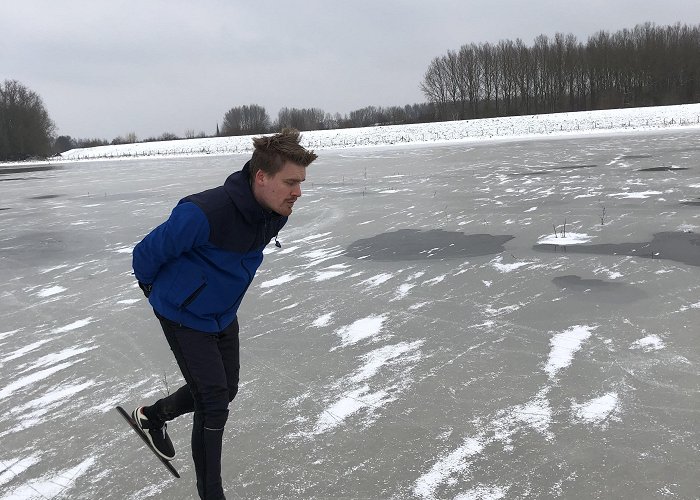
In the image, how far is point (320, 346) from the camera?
431 cm

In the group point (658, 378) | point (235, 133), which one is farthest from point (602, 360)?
point (235, 133)

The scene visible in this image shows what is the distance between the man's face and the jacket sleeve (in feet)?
0.77

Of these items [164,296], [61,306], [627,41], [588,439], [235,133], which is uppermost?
[627,41]

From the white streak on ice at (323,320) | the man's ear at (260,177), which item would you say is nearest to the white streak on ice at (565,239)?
the white streak on ice at (323,320)

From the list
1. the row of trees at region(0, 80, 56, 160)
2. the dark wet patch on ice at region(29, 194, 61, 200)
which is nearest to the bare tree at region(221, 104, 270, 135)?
the row of trees at region(0, 80, 56, 160)

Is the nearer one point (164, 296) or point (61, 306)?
point (164, 296)

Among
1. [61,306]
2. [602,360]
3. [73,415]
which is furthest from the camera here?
[61,306]

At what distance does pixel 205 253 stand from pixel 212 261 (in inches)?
1.6

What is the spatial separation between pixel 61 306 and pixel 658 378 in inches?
198

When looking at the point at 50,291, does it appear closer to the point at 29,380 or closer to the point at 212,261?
the point at 29,380

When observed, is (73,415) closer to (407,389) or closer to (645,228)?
(407,389)

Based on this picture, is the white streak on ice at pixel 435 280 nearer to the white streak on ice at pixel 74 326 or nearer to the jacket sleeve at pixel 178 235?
the white streak on ice at pixel 74 326

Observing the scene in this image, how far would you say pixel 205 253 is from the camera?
7.33 ft

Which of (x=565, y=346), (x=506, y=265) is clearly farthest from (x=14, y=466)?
(x=506, y=265)
